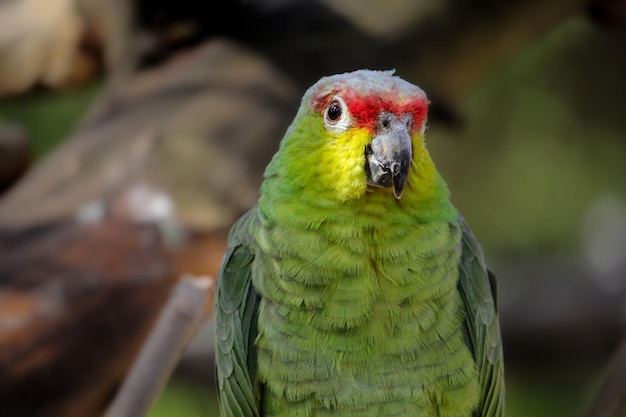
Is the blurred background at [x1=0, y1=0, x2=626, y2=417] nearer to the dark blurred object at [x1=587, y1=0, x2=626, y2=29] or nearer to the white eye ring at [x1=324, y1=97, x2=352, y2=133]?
the dark blurred object at [x1=587, y1=0, x2=626, y2=29]

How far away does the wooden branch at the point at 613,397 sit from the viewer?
928 mm

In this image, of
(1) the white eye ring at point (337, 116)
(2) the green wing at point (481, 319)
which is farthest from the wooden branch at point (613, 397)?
(1) the white eye ring at point (337, 116)

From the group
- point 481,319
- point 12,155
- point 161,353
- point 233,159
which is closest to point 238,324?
point 161,353

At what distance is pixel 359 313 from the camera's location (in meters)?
0.92

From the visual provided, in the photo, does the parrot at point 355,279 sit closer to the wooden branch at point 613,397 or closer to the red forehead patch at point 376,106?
the red forehead patch at point 376,106

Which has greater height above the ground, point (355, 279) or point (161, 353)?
point (355, 279)

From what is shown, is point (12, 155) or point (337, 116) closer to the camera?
point (337, 116)

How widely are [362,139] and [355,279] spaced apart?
181 mm

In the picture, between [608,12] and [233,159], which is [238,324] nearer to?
[233,159]

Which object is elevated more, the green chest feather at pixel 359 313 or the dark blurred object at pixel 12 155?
the green chest feather at pixel 359 313

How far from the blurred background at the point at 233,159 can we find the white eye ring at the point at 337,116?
46 centimetres

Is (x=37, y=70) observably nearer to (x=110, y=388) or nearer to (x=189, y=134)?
(x=189, y=134)

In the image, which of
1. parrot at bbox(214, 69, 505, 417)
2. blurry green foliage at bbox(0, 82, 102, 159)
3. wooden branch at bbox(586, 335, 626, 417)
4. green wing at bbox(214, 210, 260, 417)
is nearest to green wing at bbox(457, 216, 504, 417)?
parrot at bbox(214, 69, 505, 417)

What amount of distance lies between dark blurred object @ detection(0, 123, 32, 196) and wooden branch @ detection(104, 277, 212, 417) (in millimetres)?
1057
